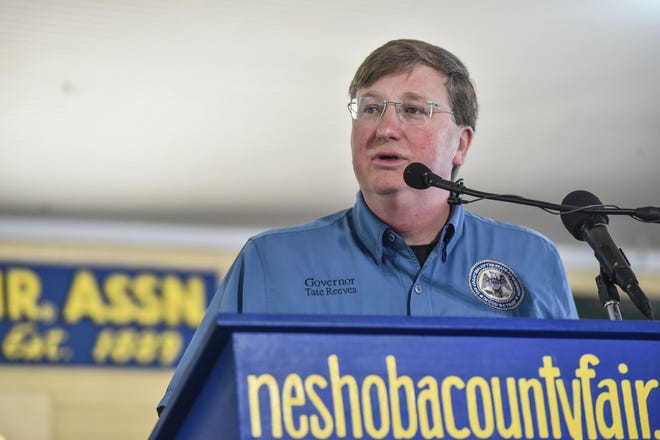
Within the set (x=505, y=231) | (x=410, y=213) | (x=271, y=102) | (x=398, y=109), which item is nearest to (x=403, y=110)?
(x=398, y=109)

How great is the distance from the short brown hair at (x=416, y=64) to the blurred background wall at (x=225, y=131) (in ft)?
7.57

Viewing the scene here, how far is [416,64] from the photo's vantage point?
7.61 ft

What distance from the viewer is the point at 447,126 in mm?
2348

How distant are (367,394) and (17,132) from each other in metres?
4.78

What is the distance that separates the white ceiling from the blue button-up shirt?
2.57m

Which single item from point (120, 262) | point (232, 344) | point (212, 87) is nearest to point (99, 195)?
Result: point (120, 262)

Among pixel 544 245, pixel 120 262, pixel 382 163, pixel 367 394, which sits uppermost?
pixel 120 262

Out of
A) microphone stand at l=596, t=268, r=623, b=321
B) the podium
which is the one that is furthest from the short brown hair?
the podium

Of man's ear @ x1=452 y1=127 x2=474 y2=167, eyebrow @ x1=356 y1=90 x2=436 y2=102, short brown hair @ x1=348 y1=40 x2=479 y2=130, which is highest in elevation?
short brown hair @ x1=348 y1=40 x2=479 y2=130

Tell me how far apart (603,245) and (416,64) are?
0.73 metres

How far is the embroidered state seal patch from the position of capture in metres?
2.09

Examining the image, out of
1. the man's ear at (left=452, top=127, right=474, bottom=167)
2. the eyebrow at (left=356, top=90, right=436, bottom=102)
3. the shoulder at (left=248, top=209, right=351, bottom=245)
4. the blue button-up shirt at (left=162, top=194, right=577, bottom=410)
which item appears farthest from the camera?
the man's ear at (left=452, top=127, right=474, bottom=167)

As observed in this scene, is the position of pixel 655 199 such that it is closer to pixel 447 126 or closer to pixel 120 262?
pixel 120 262

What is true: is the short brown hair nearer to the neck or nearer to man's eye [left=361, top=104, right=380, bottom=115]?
man's eye [left=361, top=104, right=380, bottom=115]
